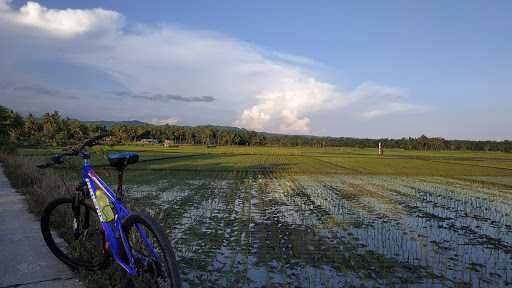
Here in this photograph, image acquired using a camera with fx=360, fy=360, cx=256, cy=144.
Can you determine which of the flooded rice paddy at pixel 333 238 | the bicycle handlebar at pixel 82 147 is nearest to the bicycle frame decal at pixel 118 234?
the bicycle handlebar at pixel 82 147

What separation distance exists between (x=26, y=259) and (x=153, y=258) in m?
2.45

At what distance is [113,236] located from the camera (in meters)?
3.35

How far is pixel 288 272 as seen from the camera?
5184mm

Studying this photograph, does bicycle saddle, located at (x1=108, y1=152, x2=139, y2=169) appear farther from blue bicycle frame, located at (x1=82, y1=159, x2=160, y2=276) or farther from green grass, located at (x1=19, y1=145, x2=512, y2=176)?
green grass, located at (x1=19, y1=145, x2=512, y2=176)

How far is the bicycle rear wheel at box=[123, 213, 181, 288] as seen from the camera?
2.65 meters

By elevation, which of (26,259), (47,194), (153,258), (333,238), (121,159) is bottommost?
(333,238)

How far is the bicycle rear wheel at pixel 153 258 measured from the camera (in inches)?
104

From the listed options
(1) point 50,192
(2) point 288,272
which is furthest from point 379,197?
(1) point 50,192

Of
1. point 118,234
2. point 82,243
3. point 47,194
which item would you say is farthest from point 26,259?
point 47,194

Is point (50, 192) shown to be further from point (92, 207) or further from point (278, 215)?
point (278, 215)

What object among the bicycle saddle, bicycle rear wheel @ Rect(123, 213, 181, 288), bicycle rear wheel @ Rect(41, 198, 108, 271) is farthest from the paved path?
the bicycle saddle

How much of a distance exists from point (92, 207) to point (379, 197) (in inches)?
453

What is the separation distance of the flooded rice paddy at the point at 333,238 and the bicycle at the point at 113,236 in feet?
4.33

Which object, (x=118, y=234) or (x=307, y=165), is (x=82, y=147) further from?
(x=307, y=165)
